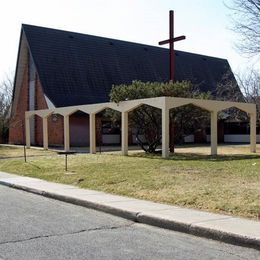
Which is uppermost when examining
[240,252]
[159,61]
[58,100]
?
[159,61]

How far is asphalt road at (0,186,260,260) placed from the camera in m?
6.91

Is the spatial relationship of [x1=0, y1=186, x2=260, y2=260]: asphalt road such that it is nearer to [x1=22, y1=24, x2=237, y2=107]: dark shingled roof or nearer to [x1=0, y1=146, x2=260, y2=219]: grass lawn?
[x1=0, y1=146, x2=260, y2=219]: grass lawn

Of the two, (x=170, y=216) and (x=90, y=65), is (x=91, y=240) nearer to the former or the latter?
(x=170, y=216)

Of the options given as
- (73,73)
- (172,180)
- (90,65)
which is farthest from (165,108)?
(90,65)

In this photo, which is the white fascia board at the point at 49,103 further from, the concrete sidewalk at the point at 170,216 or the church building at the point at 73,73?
the concrete sidewalk at the point at 170,216

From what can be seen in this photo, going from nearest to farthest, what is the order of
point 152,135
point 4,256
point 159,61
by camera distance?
point 4,256
point 152,135
point 159,61

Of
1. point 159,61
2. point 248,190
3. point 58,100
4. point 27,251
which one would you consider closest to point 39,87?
point 58,100

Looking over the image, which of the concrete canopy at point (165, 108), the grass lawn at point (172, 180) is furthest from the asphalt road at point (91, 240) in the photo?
the concrete canopy at point (165, 108)

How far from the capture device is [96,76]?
41531mm

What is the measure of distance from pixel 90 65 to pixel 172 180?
97.5ft

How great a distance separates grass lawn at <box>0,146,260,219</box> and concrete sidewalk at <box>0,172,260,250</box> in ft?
1.69

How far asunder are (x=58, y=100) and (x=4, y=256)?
100 feet

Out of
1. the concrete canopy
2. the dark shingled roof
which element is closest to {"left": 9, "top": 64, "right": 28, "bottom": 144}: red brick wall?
the dark shingled roof

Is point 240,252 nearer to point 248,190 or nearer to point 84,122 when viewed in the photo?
point 248,190
